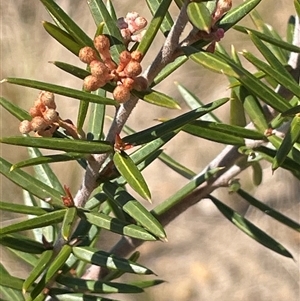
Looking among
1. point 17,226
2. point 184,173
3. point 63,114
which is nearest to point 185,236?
point 63,114

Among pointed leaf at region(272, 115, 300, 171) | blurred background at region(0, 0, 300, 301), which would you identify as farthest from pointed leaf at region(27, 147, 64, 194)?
blurred background at region(0, 0, 300, 301)

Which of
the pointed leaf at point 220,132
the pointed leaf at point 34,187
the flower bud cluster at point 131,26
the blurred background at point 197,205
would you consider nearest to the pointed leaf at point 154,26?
the flower bud cluster at point 131,26

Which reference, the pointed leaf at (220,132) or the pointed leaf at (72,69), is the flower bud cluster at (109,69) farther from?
the pointed leaf at (220,132)

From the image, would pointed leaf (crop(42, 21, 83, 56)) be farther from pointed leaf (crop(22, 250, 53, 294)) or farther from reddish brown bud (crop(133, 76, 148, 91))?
pointed leaf (crop(22, 250, 53, 294))

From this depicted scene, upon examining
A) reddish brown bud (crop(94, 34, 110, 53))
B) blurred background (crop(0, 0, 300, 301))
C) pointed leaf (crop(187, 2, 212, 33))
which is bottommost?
blurred background (crop(0, 0, 300, 301))

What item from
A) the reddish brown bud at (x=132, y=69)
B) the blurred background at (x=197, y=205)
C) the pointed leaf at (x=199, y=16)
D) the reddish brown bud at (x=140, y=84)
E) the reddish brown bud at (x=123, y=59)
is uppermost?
the pointed leaf at (x=199, y=16)

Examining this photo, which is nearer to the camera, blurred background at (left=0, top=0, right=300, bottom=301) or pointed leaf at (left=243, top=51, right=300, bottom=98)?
pointed leaf at (left=243, top=51, right=300, bottom=98)

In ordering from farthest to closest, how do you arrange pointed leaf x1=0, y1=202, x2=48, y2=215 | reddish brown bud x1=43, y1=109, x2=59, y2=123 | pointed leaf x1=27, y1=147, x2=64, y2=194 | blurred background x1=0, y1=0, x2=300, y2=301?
blurred background x1=0, y1=0, x2=300, y2=301 → pointed leaf x1=27, y1=147, x2=64, y2=194 → pointed leaf x1=0, y1=202, x2=48, y2=215 → reddish brown bud x1=43, y1=109, x2=59, y2=123
